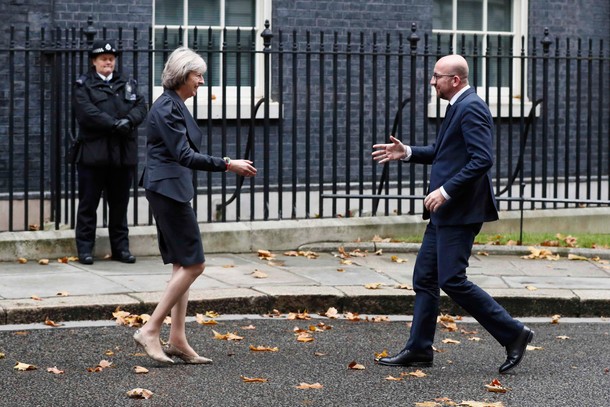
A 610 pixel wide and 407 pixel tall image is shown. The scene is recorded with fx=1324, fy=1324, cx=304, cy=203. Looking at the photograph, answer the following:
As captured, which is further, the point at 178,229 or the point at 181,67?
the point at 178,229

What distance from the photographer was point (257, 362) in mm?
7266

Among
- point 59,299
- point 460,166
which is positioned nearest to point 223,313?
point 59,299

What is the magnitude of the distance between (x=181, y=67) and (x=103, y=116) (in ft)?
10.5

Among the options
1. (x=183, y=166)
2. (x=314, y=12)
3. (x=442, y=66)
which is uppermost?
(x=314, y=12)

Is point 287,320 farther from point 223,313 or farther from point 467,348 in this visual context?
point 467,348

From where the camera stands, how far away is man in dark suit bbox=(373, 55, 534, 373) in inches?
272

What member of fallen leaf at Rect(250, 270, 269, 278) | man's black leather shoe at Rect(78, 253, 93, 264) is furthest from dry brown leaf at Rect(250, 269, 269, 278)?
man's black leather shoe at Rect(78, 253, 93, 264)

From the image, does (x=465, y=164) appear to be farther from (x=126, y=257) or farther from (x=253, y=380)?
(x=126, y=257)

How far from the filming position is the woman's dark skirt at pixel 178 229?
703 centimetres

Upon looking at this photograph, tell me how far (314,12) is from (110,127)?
13.9ft

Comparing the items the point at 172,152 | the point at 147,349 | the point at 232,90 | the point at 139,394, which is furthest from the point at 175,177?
the point at 232,90

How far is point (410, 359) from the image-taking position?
7.23 meters

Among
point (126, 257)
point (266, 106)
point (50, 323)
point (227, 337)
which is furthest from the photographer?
point (266, 106)

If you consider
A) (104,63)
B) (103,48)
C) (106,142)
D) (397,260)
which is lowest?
(397,260)
